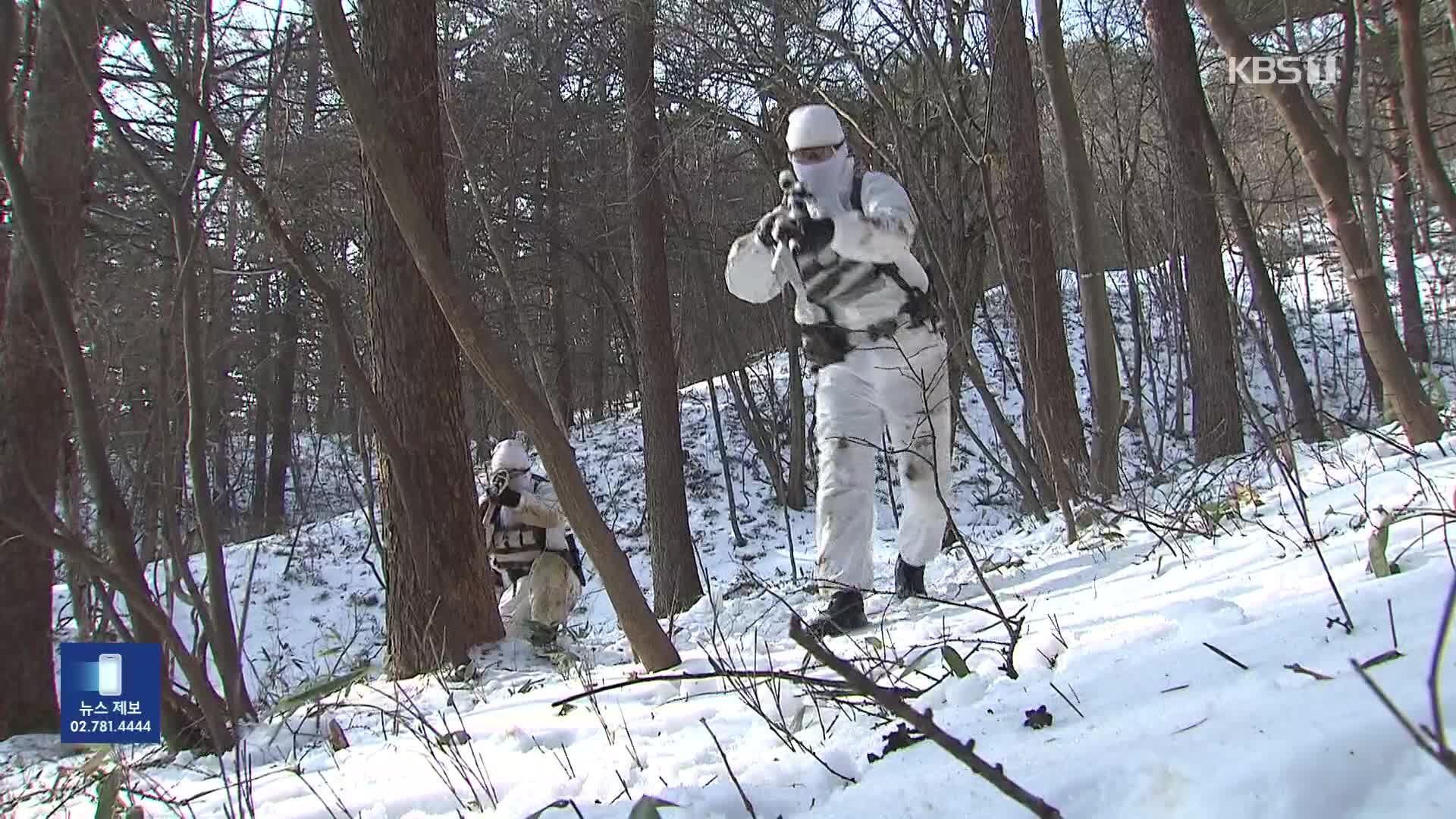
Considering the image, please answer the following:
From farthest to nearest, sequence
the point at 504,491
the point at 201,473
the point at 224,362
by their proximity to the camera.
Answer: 1. the point at 224,362
2. the point at 504,491
3. the point at 201,473

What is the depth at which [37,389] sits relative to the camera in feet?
16.2

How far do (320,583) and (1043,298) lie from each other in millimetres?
9619

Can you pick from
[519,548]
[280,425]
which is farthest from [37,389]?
[280,425]

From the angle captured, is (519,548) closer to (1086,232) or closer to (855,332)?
(855,332)

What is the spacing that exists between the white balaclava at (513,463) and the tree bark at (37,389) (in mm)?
2248

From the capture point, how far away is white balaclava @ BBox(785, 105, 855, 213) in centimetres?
385

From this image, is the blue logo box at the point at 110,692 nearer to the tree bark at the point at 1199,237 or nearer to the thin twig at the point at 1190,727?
the thin twig at the point at 1190,727

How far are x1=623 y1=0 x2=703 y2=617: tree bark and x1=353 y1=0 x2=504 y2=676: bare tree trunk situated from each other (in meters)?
4.00

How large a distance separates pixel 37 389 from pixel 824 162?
4.21 metres

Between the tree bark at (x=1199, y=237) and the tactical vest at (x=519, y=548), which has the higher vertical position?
the tree bark at (x=1199, y=237)

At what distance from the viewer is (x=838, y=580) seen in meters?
3.69

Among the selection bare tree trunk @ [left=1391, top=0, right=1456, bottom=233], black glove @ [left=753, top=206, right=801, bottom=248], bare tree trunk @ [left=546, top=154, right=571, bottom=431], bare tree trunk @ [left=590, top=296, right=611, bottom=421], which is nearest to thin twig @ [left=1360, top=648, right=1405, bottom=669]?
bare tree trunk @ [left=1391, top=0, right=1456, bottom=233]

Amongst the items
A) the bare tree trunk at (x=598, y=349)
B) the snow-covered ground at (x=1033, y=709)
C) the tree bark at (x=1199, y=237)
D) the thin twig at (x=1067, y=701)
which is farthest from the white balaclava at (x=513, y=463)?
the bare tree trunk at (x=598, y=349)

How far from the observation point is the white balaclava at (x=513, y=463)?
19.1 feet
